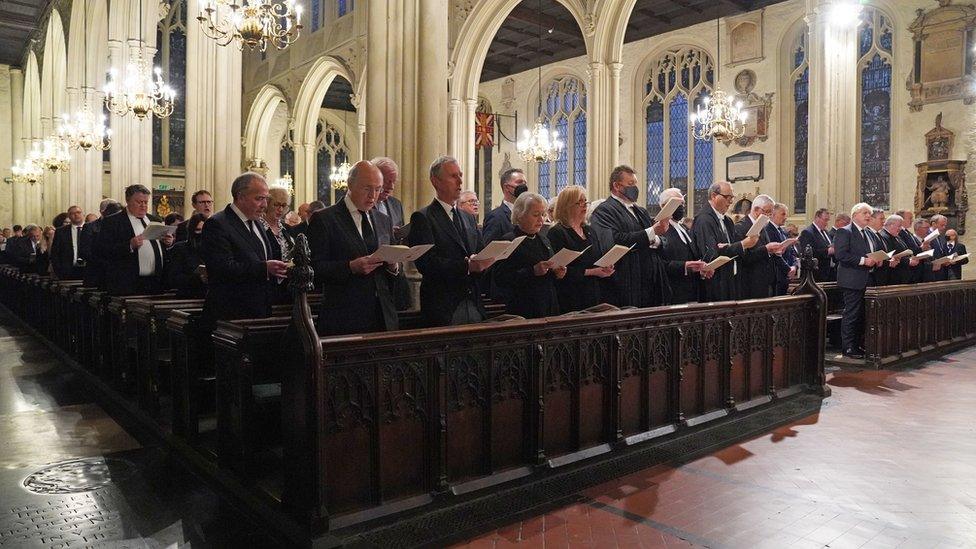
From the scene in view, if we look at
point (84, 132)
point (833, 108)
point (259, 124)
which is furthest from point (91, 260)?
point (259, 124)

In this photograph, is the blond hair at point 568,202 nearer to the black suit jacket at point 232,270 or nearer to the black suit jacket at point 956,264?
the black suit jacket at point 232,270

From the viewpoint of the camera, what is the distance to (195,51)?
9.67 m

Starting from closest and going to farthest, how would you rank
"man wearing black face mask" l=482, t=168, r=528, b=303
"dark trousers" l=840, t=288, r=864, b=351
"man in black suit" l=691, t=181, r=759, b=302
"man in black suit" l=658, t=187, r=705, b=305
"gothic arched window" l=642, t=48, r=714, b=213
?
"man wearing black face mask" l=482, t=168, r=528, b=303 < "man in black suit" l=658, t=187, r=705, b=305 < "man in black suit" l=691, t=181, r=759, b=302 < "dark trousers" l=840, t=288, r=864, b=351 < "gothic arched window" l=642, t=48, r=714, b=213

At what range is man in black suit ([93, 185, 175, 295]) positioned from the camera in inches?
229

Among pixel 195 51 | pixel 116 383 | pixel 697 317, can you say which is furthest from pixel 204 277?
pixel 195 51

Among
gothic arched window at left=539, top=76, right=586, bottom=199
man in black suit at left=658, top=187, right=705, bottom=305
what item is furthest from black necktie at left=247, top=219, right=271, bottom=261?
gothic arched window at left=539, top=76, right=586, bottom=199

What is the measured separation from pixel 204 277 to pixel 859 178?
14.0m

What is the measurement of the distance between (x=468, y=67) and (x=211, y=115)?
26.1ft

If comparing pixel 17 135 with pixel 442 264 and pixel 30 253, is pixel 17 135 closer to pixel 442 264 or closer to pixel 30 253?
pixel 30 253

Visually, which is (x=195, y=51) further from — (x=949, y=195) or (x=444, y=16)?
(x=949, y=195)

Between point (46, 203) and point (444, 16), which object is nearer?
point (444, 16)

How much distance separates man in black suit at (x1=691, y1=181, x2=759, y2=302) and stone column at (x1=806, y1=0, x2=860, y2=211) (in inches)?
224

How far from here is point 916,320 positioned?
8.09 metres

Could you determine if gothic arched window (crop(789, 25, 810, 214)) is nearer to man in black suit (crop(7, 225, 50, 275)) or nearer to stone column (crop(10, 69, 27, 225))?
man in black suit (crop(7, 225, 50, 275))
